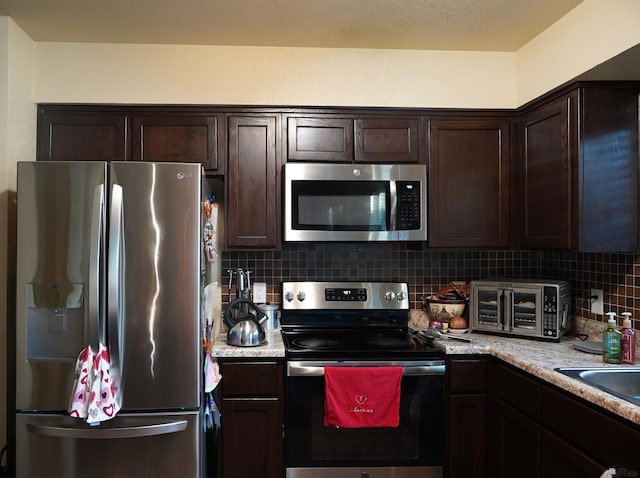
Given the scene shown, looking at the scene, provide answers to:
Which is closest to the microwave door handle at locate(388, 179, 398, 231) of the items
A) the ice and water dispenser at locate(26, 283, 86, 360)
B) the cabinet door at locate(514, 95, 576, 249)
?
the cabinet door at locate(514, 95, 576, 249)

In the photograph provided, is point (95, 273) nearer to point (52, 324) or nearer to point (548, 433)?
point (52, 324)

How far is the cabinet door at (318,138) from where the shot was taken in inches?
96.2

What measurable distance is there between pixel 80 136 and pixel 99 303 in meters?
1.01

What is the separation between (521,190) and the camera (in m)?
2.47

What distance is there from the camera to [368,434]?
7.02ft

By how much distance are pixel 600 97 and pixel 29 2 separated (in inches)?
102

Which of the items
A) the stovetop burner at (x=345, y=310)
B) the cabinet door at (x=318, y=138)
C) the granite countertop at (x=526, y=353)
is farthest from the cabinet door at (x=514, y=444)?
the cabinet door at (x=318, y=138)

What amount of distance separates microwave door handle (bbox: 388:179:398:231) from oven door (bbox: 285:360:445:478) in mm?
718

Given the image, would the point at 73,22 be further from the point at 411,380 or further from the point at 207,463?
the point at 411,380

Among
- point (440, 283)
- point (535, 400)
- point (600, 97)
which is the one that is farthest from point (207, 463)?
point (600, 97)

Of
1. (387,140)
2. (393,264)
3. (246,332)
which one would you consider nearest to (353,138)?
(387,140)

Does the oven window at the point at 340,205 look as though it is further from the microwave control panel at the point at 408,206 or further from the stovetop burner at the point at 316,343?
the stovetop burner at the point at 316,343

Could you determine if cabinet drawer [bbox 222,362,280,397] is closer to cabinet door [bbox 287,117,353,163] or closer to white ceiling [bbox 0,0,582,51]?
cabinet door [bbox 287,117,353,163]

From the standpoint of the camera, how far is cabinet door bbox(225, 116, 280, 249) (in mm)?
2422
